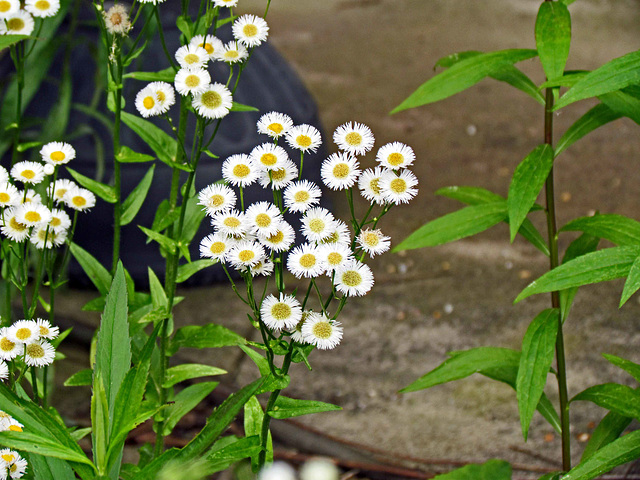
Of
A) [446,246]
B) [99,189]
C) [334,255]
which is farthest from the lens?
[446,246]

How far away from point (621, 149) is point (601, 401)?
89.0 inches

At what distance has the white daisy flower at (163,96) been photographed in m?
1.01

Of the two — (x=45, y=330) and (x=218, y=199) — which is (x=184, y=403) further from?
(x=218, y=199)

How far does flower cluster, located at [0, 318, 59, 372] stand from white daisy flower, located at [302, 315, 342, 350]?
0.99 ft

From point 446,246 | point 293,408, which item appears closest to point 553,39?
point 293,408

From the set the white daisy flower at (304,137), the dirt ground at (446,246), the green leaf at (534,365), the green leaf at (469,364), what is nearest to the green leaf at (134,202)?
the white daisy flower at (304,137)

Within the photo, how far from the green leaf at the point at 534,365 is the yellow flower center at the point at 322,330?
1.24 feet

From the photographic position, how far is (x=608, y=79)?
37.3 inches

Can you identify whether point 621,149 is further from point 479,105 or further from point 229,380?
point 229,380

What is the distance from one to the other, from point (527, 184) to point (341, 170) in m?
0.34

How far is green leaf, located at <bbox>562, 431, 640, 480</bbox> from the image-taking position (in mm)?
977

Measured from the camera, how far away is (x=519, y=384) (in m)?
1.08

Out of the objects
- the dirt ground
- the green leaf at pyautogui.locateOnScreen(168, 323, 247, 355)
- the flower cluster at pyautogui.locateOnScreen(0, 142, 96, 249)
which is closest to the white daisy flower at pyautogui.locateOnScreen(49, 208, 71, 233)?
the flower cluster at pyautogui.locateOnScreen(0, 142, 96, 249)

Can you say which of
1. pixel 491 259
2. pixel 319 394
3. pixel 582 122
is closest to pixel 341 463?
pixel 319 394
